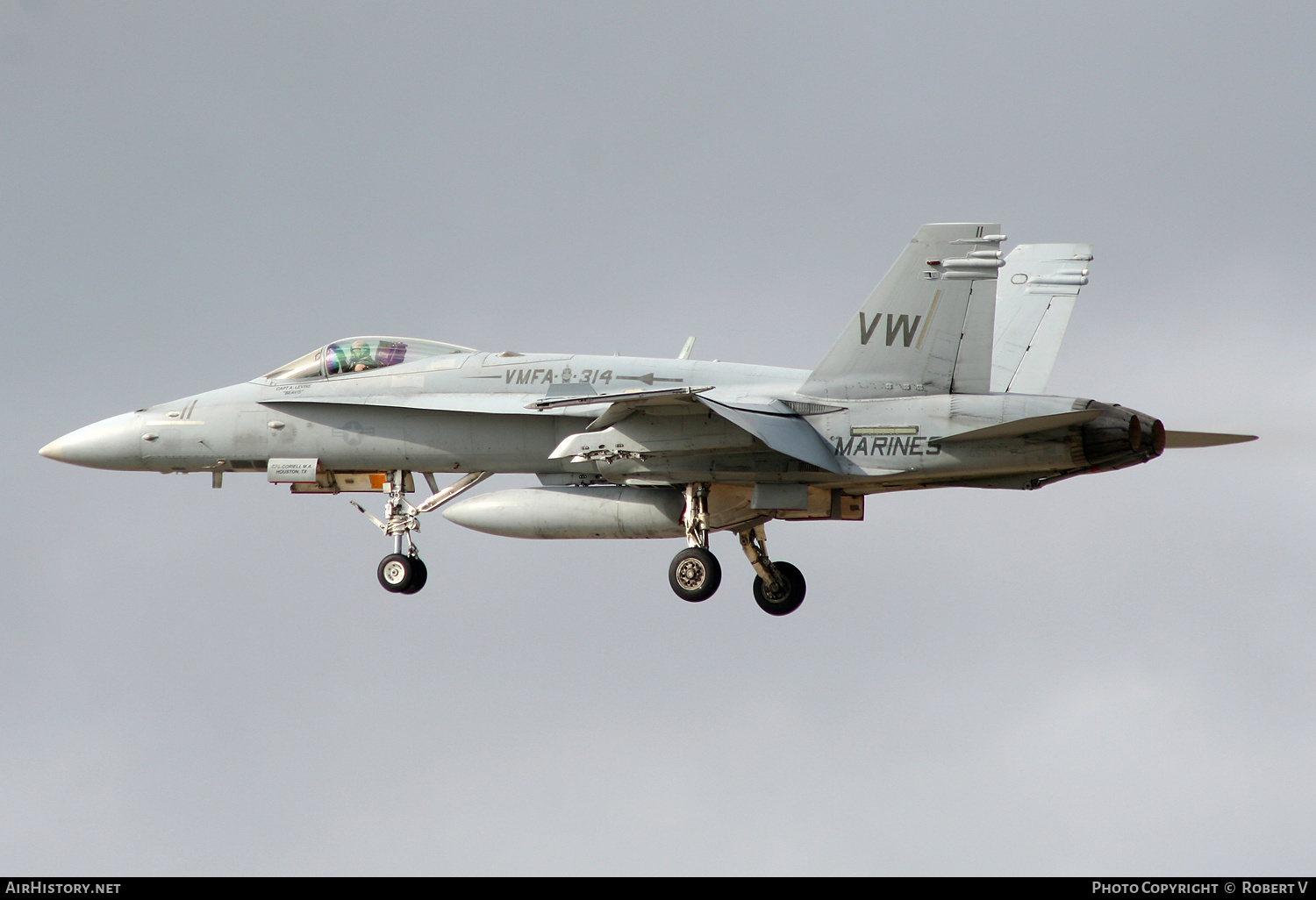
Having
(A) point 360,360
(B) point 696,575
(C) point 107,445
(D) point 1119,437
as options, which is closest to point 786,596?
(B) point 696,575

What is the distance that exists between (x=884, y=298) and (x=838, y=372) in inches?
39.7

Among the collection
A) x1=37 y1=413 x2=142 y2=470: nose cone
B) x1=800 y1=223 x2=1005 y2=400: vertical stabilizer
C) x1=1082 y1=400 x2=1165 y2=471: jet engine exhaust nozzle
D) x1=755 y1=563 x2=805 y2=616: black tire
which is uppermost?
x1=800 y1=223 x2=1005 y2=400: vertical stabilizer

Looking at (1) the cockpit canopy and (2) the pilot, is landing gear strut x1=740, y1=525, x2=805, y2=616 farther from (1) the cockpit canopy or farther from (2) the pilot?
(2) the pilot

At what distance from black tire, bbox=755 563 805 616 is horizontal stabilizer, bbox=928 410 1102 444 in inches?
170

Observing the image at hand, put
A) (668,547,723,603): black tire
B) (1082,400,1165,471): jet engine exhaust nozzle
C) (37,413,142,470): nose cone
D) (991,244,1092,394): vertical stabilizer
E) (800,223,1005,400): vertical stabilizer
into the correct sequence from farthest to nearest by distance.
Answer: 1. (991,244,1092,394): vertical stabilizer
2. (37,413,142,470): nose cone
3. (668,547,723,603): black tire
4. (800,223,1005,400): vertical stabilizer
5. (1082,400,1165,471): jet engine exhaust nozzle

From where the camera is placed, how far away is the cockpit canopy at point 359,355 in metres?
22.8

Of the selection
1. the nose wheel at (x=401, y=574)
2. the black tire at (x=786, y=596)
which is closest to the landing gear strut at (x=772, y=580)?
the black tire at (x=786, y=596)

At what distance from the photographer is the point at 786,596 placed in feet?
76.7

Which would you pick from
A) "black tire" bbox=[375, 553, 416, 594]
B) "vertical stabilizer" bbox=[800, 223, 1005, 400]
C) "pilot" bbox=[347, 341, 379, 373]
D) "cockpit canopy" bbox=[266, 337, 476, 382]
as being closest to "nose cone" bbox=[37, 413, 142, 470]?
"cockpit canopy" bbox=[266, 337, 476, 382]

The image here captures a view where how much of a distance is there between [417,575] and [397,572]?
263mm

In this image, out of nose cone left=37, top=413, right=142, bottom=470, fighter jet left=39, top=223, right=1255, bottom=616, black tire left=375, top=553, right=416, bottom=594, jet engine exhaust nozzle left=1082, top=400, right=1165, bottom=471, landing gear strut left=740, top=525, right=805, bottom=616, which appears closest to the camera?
jet engine exhaust nozzle left=1082, top=400, right=1165, bottom=471

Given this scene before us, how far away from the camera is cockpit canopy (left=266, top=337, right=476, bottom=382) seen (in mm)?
22828

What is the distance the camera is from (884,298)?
20.4 meters
